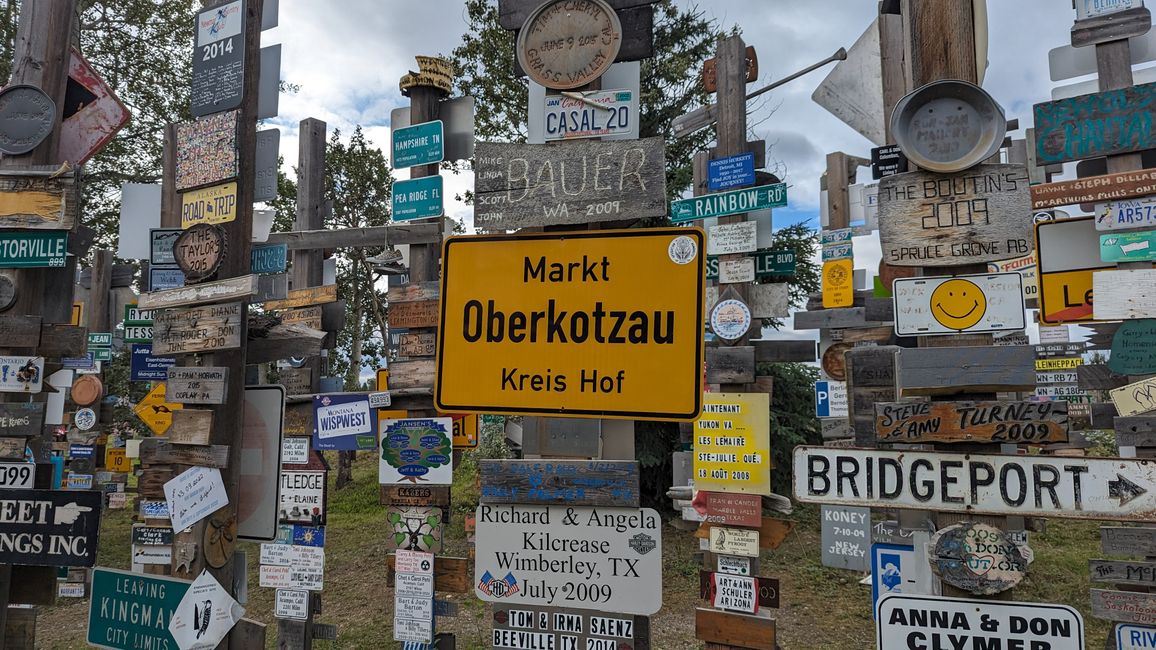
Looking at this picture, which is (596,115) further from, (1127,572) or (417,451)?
(1127,572)

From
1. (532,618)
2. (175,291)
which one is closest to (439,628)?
(175,291)

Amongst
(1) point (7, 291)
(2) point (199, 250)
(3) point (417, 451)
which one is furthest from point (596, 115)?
(1) point (7, 291)

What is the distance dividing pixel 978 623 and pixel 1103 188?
14.5 ft

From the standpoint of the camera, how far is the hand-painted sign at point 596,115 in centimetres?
327

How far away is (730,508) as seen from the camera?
634 centimetres

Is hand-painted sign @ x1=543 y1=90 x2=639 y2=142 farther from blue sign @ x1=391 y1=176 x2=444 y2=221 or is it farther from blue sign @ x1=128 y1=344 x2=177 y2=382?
blue sign @ x1=128 y1=344 x2=177 y2=382

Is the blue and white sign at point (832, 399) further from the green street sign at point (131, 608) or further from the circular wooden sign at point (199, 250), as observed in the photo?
the green street sign at point (131, 608)

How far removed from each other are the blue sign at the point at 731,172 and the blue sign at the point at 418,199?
8.68 ft

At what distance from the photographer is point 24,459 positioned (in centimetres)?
559

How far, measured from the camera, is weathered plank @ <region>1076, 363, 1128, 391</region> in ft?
20.5

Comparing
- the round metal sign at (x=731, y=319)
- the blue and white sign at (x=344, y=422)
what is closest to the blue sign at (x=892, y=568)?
the round metal sign at (x=731, y=319)

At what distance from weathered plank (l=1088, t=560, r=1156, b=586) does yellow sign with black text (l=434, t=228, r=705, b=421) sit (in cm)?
482

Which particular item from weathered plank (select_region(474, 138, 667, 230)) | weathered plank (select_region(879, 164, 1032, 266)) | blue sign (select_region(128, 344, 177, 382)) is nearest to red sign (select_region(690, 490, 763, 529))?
weathered plank (select_region(879, 164, 1032, 266))

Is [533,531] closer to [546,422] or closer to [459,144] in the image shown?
[546,422]
